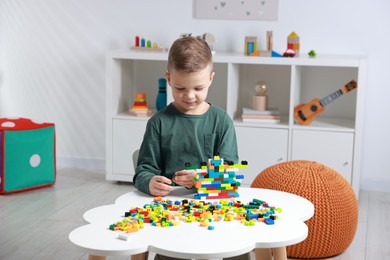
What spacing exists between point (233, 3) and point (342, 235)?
1.67 m

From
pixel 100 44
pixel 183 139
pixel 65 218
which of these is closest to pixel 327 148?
pixel 65 218

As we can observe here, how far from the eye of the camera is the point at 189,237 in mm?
1305

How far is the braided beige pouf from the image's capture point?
90.8 inches

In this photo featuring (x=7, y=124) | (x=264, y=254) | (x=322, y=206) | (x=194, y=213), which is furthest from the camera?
(x=7, y=124)

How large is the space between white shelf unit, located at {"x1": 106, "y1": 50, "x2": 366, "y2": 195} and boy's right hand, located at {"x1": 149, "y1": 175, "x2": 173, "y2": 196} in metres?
1.72

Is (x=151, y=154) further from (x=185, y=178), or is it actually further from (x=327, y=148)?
(x=327, y=148)

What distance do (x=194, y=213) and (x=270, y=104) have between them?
224cm

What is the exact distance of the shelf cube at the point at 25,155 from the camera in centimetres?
317

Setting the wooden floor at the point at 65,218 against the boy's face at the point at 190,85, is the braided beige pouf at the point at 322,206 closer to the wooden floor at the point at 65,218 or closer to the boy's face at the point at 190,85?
the wooden floor at the point at 65,218

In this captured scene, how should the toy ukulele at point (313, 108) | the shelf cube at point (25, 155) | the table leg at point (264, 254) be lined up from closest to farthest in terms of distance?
the table leg at point (264, 254) → the shelf cube at point (25, 155) → the toy ukulele at point (313, 108)

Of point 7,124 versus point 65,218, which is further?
point 7,124

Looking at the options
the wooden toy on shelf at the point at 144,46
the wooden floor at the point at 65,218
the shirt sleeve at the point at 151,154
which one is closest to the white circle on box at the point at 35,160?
the wooden floor at the point at 65,218

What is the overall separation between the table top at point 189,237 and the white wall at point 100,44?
2111 millimetres

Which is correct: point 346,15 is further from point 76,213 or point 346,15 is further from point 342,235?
point 76,213
